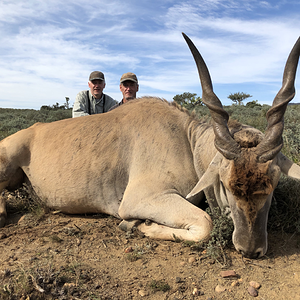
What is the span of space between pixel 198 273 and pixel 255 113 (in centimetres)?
1640

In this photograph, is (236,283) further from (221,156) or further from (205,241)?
(221,156)

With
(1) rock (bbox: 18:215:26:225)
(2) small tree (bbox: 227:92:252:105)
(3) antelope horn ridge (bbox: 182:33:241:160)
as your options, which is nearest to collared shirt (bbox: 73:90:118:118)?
(1) rock (bbox: 18:215:26:225)

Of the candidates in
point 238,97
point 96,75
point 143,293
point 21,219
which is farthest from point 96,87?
point 238,97

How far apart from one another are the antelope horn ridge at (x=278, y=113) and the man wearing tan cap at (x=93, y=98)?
5673 millimetres

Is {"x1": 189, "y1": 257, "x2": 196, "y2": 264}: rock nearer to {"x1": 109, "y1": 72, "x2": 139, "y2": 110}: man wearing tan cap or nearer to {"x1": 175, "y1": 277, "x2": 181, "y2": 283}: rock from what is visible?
{"x1": 175, "y1": 277, "x2": 181, "y2": 283}: rock

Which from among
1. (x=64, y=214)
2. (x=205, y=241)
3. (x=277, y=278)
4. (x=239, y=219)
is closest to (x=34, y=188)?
(x=64, y=214)

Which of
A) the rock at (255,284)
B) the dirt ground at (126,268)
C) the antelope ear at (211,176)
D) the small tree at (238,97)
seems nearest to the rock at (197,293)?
the dirt ground at (126,268)

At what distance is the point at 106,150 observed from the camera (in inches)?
179

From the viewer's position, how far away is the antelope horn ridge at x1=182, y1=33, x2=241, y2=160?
3.14m

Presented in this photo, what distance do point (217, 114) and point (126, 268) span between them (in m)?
1.93

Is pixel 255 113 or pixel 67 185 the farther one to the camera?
pixel 255 113

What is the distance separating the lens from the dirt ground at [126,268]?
2715 millimetres

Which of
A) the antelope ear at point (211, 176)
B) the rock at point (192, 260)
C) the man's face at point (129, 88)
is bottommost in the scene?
the rock at point (192, 260)

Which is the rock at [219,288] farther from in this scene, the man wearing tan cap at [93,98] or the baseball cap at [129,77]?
the baseball cap at [129,77]
